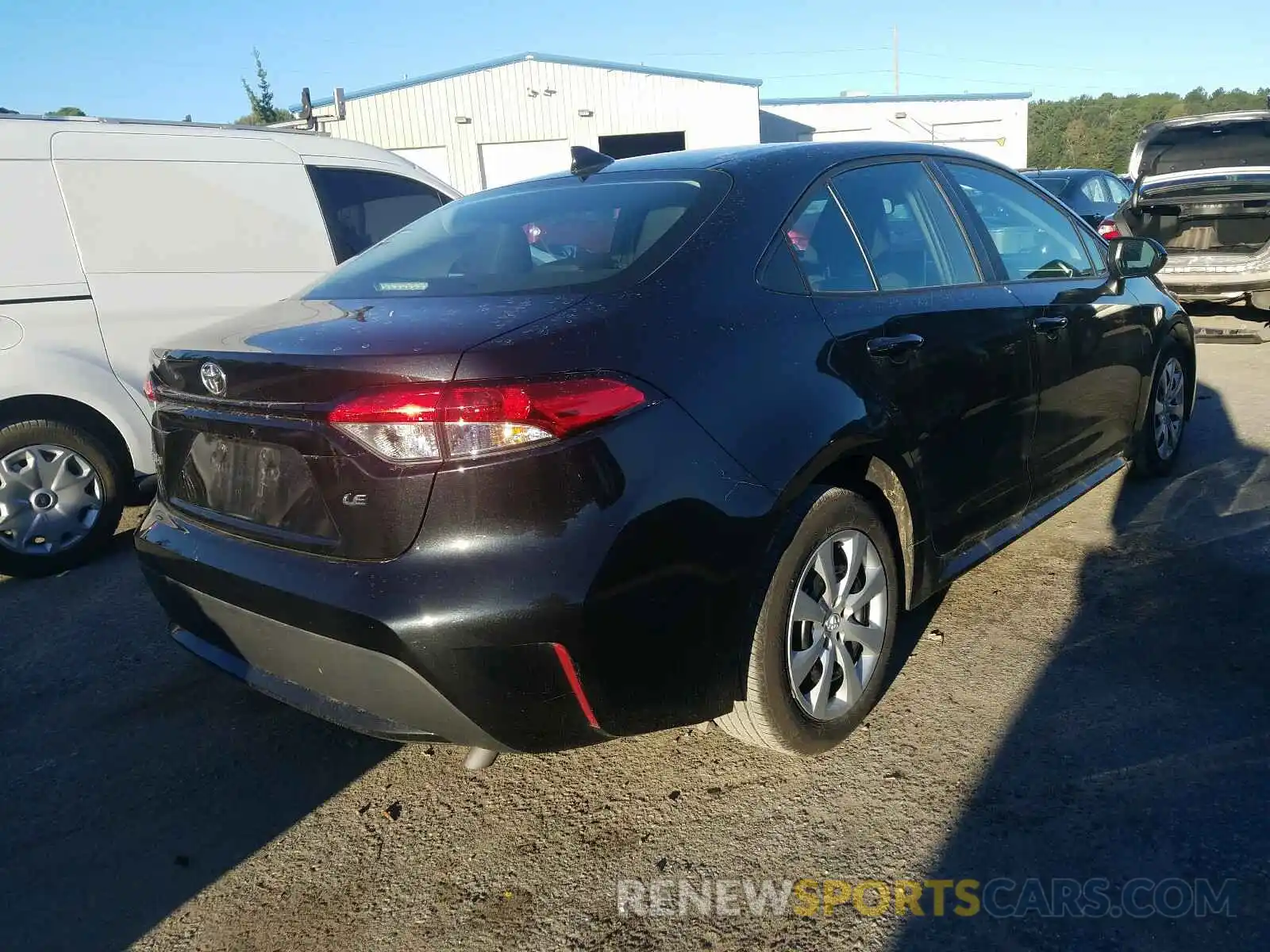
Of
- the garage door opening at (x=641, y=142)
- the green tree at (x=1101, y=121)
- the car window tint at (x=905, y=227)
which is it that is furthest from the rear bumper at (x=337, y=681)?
the green tree at (x=1101, y=121)

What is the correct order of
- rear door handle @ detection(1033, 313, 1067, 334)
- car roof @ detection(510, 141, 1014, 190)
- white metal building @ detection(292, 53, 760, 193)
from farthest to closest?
white metal building @ detection(292, 53, 760, 193) → rear door handle @ detection(1033, 313, 1067, 334) → car roof @ detection(510, 141, 1014, 190)

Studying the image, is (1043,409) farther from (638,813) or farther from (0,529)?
(0,529)

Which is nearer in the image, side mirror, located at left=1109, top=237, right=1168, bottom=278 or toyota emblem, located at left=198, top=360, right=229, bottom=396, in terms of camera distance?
toyota emblem, located at left=198, top=360, right=229, bottom=396

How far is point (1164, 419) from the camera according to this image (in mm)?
4730

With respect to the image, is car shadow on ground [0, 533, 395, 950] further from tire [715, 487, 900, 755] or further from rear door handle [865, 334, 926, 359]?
rear door handle [865, 334, 926, 359]

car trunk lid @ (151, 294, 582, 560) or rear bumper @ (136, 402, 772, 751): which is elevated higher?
car trunk lid @ (151, 294, 582, 560)

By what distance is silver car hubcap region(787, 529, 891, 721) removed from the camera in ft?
8.34

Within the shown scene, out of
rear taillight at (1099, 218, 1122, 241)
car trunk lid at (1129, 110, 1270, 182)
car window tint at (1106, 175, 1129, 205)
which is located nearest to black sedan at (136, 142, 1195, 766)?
rear taillight at (1099, 218, 1122, 241)

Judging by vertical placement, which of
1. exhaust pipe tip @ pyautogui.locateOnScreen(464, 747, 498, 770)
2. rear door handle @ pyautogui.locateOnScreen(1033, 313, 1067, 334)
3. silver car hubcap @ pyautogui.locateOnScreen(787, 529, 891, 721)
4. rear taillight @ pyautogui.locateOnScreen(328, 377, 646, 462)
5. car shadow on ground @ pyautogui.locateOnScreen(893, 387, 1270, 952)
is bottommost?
car shadow on ground @ pyautogui.locateOnScreen(893, 387, 1270, 952)

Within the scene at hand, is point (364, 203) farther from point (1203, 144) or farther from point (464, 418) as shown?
point (1203, 144)

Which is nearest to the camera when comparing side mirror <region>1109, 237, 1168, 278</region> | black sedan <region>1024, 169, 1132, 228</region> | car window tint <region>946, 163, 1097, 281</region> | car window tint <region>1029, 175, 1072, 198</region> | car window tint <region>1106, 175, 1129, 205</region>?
car window tint <region>946, 163, 1097, 281</region>

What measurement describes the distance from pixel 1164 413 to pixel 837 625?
2.98m

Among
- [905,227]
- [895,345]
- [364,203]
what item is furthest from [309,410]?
[364,203]

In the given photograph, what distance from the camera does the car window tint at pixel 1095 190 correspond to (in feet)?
40.7
